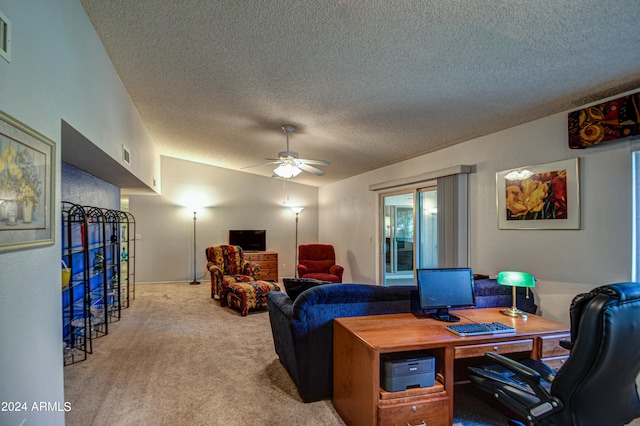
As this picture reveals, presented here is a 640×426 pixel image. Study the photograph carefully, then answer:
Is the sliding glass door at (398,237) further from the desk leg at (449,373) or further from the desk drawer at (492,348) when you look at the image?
the desk leg at (449,373)

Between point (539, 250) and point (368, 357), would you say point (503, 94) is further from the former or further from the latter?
point (368, 357)

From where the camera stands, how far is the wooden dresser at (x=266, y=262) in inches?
298

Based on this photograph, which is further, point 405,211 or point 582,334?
point 405,211

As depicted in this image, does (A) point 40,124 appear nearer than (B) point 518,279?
Yes

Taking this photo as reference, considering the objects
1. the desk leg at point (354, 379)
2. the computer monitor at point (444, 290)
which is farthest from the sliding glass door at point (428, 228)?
the desk leg at point (354, 379)

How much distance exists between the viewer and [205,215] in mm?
7938

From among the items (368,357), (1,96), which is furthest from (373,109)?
(1,96)

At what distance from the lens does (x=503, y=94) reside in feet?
8.86

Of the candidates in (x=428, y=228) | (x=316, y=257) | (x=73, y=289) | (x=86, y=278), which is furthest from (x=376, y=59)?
(x=316, y=257)

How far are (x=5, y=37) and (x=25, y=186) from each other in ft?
2.07

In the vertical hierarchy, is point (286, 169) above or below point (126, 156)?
below

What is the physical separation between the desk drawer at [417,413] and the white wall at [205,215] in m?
6.59

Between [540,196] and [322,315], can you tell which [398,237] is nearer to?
[540,196]

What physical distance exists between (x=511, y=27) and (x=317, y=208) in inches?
283
